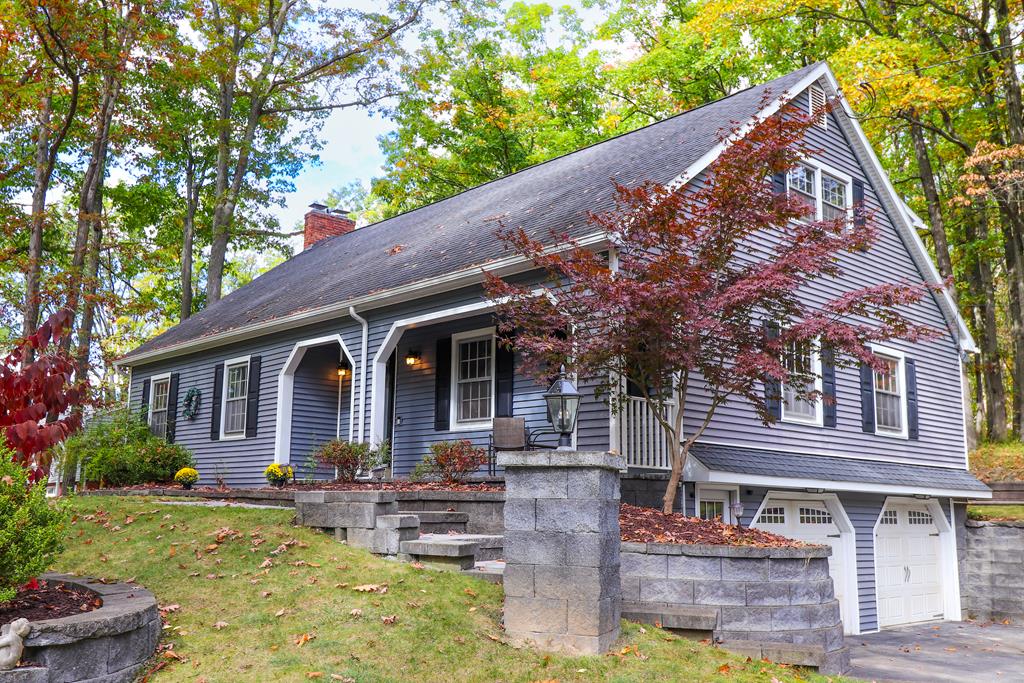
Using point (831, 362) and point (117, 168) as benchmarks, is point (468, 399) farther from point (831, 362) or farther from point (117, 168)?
point (117, 168)

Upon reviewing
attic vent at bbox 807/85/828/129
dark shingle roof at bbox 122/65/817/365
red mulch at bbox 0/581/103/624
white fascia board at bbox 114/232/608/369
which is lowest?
Result: red mulch at bbox 0/581/103/624

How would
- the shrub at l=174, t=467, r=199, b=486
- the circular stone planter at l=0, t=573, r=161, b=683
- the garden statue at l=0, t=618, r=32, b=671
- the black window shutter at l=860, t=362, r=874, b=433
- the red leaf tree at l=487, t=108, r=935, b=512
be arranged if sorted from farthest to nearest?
the black window shutter at l=860, t=362, r=874, b=433 → the shrub at l=174, t=467, r=199, b=486 → the red leaf tree at l=487, t=108, r=935, b=512 → the circular stone planter at l=0, t=573, r=161, b=683 → the garden statue at l=0, t=618, r=32, b=671

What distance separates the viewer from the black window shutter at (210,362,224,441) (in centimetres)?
1609

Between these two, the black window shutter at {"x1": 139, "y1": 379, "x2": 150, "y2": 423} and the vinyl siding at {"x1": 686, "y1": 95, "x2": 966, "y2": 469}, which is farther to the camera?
the black window shutter at {"x1": 139, "y1": 379, "x2": 150, "y2": 423}

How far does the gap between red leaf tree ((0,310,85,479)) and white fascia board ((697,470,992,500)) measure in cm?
661

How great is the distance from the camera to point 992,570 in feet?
48.0

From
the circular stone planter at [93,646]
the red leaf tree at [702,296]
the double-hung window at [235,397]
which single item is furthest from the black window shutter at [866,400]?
the circular stone planter at [93,646]

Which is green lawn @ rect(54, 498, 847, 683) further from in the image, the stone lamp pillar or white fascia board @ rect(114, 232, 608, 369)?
white fascia board @ rect(114, 232, 608, 369)

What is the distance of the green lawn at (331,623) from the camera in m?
5.44

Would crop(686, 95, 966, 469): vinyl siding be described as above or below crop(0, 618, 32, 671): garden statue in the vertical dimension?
above

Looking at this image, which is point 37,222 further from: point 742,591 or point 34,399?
point 742,591

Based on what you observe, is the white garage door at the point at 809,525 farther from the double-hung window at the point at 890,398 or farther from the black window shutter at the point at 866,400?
the double-hung window at the point at 890,398

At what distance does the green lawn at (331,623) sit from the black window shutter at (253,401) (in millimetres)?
6885

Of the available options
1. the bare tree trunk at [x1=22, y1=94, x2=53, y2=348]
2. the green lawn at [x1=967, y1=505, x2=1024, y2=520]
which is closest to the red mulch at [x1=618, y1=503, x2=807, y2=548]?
the green lawn at [x1=967, y1=505, x2=1024, y2=520]
